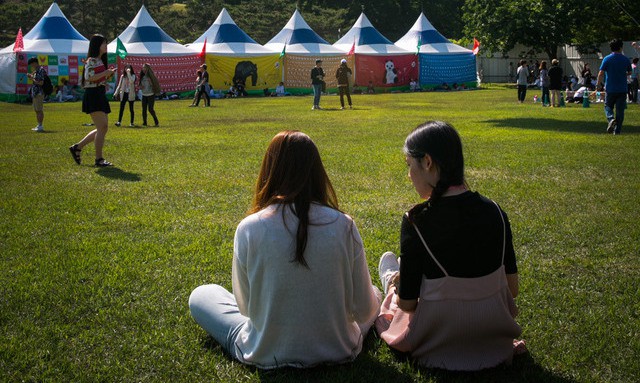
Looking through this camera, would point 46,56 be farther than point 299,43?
No

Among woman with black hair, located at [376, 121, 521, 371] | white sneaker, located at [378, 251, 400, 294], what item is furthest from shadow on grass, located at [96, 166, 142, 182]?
woman with black hair, located at [376, 121, 521, 371]

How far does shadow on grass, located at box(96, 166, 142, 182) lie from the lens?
379 inches

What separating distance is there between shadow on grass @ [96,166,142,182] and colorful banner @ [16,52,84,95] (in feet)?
83.0

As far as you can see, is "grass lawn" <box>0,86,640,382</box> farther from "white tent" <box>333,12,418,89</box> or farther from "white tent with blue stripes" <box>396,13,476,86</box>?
"white tent with blue stripes" <box>396,13,476,86</box>

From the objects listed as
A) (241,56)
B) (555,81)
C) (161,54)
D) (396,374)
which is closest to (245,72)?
(241,56)

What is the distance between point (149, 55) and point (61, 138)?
21106 millimetres

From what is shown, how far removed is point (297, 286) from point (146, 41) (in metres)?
35.5

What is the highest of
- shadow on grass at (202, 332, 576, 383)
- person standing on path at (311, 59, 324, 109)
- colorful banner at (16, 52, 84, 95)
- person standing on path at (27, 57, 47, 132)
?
colorful banner at (16, 52, 84, 95)

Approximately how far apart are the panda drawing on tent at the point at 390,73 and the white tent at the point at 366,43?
0.75 meters

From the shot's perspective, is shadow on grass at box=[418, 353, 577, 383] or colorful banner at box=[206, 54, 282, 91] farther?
colorful banner at box=[206, 54, 282, 91]

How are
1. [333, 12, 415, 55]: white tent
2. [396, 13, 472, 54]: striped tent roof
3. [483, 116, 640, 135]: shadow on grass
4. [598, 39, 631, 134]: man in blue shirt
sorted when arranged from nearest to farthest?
[598, 39, 631, 134]: man in blue shirt → [483, 116, 640, 135]: shadow on grass → [333, 12, 415, 55]: white tent → [396, 13, 472, 54]: striped tent roof

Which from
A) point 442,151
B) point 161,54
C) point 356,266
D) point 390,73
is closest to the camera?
point 442,151

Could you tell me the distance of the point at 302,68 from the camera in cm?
4047

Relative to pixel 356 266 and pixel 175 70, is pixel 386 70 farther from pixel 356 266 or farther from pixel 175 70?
pixel 356 266
